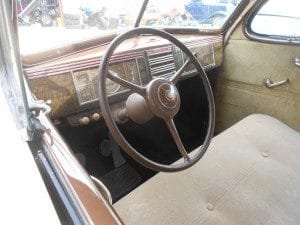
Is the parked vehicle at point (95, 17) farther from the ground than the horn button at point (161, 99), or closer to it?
farther from the ground

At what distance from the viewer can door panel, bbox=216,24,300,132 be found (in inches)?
80.3

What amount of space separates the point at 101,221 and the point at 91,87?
3.20 ft

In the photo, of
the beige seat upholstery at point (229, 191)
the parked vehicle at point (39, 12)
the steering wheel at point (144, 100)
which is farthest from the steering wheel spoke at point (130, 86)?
the parked vehicle at point (39, 12)

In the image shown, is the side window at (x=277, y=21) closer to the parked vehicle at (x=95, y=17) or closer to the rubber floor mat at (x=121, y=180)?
the parked vehicle at (x=95, y=17)

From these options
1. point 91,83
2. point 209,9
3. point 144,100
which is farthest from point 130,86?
point 209,9

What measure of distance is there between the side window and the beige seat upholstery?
82cm

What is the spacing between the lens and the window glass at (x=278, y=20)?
2.00m

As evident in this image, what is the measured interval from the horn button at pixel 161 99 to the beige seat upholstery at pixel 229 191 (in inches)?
14.2

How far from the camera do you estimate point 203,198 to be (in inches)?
51.3

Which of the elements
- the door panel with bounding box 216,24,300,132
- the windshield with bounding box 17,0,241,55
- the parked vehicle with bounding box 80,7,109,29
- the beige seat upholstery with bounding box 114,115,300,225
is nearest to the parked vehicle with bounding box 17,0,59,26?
the windshield with bounding box 17,0,241,55

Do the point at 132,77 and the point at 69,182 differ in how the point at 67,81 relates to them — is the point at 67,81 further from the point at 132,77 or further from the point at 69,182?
the point at 69,182

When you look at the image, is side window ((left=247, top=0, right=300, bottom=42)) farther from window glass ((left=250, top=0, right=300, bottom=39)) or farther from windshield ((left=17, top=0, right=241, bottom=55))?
windshield ((left=17, top=0, right=241, bottom=55))

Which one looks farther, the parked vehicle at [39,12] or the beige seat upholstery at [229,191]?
the parked vehicle at [39,12]

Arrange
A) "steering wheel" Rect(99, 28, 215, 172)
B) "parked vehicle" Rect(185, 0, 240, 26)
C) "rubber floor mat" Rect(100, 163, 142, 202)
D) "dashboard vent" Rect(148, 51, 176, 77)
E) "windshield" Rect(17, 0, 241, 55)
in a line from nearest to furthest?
"steering wheel" Rect(99, 28, 215, 172) → "windshield" Rect(17, 0, 241, 55) → "dashboard vent" Rect(148, 51, 176, 77) → "rubber floor mat" Rect(100, 163, 142, 202) → "parked vehicle" Rect(185, 0, 240, 26)
